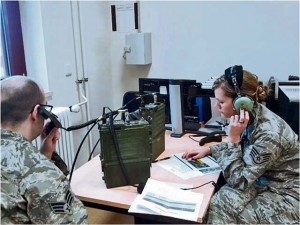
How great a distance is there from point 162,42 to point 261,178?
192 centimetres

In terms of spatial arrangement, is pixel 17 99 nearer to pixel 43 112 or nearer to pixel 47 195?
pixel 43 112

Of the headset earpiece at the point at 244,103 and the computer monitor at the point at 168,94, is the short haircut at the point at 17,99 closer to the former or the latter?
the headset earpiece at the point at 244,103

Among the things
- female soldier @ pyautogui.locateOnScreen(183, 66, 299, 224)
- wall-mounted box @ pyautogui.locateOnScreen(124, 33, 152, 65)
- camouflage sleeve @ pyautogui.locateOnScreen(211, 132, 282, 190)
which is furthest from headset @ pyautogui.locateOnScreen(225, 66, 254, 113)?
wall-mounted box @ pyautogui.locateOnScreen(124, 33, 152, 65)

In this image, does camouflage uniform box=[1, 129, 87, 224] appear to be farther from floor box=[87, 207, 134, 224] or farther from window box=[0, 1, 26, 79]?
window box=[0, 1, 26, 79]

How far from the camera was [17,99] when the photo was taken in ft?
3.62

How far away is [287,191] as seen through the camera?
4.91 feet

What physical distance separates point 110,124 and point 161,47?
6.19ft

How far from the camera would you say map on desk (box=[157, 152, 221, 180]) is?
1.66 metres

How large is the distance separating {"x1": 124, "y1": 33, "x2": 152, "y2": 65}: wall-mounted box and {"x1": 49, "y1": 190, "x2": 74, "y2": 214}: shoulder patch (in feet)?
7.15

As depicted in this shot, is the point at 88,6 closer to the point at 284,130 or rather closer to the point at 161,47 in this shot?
the point at 161,47

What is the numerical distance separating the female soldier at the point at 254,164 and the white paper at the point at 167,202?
5.8 inches

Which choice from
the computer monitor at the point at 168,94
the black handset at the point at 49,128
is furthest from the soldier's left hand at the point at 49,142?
the computer monitor at the point at 168,94

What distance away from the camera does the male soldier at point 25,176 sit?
985 mm

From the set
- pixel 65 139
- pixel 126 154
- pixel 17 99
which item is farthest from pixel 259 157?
pixel 65 139
